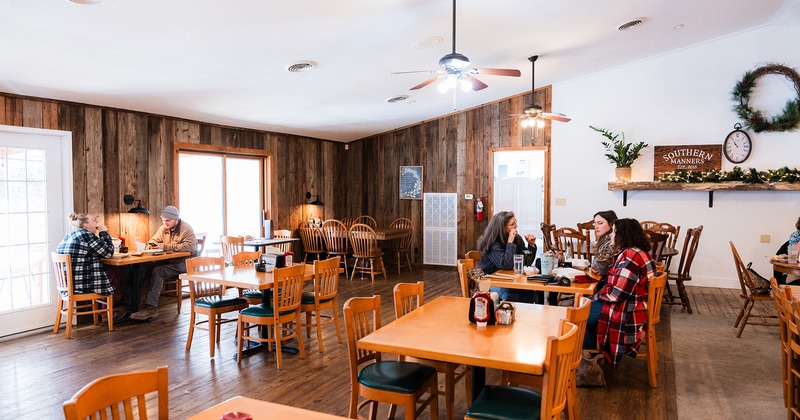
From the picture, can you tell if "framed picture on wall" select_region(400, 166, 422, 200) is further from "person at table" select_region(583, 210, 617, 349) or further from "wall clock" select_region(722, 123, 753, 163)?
"person at table" select_region(583, 210, 617, 349)

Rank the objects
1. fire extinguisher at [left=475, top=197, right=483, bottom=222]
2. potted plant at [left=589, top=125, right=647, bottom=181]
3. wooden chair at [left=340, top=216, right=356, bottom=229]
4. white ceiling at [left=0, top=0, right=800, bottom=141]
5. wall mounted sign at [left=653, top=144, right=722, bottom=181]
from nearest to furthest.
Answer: white ceiling at [left=0, top=0, right=800, bottom=141]
wall mounted sign at [left=653, top=144, right=722, bottom=181]
potted plant at [left=589, top=125, right=647, bottom=181]
fire extinguisher at [left=475, top=197, right=483, bottom=222]
wooden chair at [left=340, top=216, right=356, bottom=229]

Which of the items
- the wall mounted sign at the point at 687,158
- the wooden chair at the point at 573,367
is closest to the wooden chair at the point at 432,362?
the wooden chair at the point at 573,367

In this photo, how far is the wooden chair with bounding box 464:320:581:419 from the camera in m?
1.97

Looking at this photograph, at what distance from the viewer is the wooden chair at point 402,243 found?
28.7 ft

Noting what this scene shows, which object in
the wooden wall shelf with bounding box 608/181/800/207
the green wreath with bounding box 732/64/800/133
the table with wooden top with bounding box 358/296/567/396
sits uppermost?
the green wreath with bounding box 732/64/800/133

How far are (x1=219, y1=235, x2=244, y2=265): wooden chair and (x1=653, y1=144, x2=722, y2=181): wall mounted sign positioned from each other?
6.21 meters

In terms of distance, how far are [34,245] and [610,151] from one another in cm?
776

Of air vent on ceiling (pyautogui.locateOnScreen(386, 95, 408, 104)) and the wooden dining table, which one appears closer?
the wooden dining table

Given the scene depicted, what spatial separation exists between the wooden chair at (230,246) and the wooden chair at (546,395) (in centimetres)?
511

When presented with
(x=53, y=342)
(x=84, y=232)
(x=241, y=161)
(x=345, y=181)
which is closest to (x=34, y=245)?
(x=84, y=232)

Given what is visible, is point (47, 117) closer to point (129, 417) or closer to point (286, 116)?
point (286, 116)

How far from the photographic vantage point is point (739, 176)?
6.97 metres

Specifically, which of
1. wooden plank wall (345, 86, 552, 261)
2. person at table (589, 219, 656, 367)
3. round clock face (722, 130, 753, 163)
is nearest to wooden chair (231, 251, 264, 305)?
person at table (589, 219, 656, 367)

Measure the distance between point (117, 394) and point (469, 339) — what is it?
1455mm
